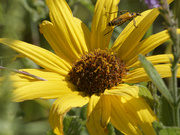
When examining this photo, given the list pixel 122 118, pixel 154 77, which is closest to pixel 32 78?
pixel 122 118

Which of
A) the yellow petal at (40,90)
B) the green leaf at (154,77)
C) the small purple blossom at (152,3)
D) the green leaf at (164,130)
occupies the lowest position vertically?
the green leaf at (164,130)

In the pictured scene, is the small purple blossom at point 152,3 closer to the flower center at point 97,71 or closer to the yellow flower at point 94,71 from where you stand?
the yellow flower at point 94,71

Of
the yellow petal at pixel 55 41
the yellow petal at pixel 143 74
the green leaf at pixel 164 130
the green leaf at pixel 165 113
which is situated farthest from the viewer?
the yellow petal at pixel 55 41

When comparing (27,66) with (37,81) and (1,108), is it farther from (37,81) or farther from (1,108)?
(1,108)

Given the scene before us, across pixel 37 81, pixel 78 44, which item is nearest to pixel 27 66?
pixel 78 44

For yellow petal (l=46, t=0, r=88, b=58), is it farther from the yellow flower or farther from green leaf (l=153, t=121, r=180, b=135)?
green leaf (l=153, t=121, r=180, b=135)

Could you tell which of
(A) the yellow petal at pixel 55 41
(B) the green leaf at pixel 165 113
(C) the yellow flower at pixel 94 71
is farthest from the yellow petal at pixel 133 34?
(B) the green leaf at pixel 165 113
